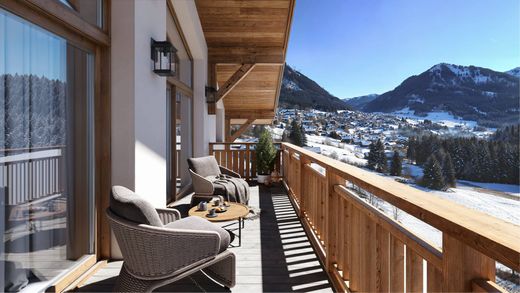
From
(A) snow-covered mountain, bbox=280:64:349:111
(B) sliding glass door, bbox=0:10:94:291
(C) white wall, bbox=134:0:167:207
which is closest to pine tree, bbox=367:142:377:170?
(C) white wall, bbox=134:0:167:207

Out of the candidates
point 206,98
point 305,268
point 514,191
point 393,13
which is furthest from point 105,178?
point 393,13

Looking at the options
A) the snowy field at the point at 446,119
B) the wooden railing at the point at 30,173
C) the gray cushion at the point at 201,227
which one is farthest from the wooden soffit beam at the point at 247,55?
the wooden railing at the point at 30,173

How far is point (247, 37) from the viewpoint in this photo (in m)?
7.07

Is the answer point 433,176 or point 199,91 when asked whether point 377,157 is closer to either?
point 433,176

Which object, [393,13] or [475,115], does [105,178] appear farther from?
[393,13]

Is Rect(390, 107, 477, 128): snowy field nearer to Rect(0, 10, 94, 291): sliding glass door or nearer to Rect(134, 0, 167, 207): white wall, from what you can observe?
Rect(134, 0, 167, 207): white wall

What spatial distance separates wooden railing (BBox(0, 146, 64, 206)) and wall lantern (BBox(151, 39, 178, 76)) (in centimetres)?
145

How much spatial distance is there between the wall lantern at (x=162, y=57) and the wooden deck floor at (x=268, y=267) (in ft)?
6.29

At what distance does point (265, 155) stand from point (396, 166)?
394 cm

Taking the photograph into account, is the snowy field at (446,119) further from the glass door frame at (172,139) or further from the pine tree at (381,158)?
the glass door frame at (172,139)

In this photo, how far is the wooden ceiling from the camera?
6.02 metres

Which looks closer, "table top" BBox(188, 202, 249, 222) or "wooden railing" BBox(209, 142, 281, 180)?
"table top" BBox(188, 202, 249, 222)

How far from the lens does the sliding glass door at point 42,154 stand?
1.82 meters

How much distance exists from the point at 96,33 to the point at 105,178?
120cm
